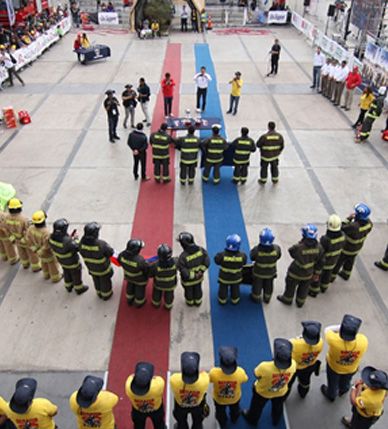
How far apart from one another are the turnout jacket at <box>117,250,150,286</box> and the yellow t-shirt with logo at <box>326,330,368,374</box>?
2910 millimetres

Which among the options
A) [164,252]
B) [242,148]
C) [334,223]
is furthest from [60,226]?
[242,148]

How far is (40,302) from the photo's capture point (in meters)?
7.05

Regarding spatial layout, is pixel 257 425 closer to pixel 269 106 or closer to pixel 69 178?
pixel 69 178

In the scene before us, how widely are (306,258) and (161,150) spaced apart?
5.01 meters

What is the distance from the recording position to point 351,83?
47.7 ft

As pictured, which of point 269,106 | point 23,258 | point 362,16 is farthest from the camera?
point 362,16

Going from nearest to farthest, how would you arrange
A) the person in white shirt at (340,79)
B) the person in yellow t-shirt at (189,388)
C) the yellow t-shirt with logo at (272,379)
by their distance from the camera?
the person in yellow t-shirt at (189,388) < the yellow t-shirt with logo at (272,379) < the person in white shirt at (340,79)

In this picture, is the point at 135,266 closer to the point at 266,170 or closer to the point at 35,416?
the point at 35,416

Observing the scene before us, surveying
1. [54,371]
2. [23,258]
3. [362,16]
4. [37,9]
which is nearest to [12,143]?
[23,258]

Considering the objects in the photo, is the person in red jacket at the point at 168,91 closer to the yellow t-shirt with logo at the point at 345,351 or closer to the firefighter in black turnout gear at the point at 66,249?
the firefighter in black turnout gear at the point at 66,249

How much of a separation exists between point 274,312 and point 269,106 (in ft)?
35.2

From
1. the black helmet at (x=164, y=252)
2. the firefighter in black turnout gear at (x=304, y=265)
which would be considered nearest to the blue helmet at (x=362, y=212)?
the firefighter in black turnout gear at (x=304, y=265)

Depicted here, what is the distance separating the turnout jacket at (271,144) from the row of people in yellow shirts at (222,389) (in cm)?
578

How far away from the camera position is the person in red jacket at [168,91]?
43.5 feet
